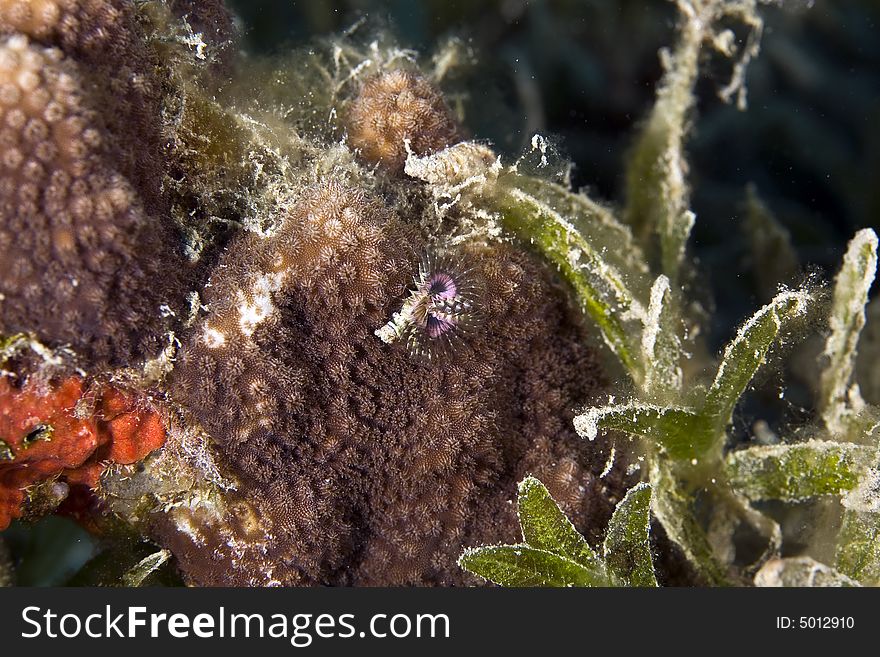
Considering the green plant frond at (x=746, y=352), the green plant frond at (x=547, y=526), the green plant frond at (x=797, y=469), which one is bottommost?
the green plant frond at (x=547, y=526)

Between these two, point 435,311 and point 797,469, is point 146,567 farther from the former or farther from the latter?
point 797,469

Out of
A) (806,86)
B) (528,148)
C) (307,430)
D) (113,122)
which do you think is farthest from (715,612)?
(806,86)

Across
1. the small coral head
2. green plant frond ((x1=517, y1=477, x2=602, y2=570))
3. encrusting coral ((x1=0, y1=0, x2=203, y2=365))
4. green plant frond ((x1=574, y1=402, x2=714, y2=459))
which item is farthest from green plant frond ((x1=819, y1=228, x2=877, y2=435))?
encrusting coral ((x1=0, y1=0, x2=203, y2=365))

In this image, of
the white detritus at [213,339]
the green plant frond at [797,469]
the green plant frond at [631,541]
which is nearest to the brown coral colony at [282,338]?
the white detritus at [213,339]

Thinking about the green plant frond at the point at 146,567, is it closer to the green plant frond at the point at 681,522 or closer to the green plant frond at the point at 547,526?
the green plant frond at the point at 547,526

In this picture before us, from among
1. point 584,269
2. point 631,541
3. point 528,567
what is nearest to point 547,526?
point 528,567

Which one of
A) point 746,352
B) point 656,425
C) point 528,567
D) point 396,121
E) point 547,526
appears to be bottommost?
point 528,567

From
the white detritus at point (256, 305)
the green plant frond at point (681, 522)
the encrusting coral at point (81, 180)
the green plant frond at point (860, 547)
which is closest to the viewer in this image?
the encrusting coral at point (81, 180)

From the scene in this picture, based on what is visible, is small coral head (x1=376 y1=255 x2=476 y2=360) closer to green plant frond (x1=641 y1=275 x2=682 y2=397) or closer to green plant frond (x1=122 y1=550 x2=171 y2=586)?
green plant frond (x1=641 y1=275 x2=682 y2=397)
